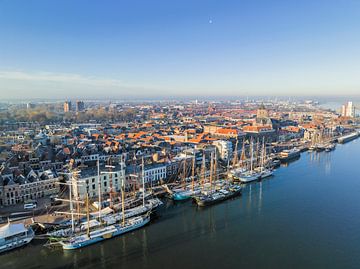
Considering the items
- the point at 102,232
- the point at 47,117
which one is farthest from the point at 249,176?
the point at 47,117

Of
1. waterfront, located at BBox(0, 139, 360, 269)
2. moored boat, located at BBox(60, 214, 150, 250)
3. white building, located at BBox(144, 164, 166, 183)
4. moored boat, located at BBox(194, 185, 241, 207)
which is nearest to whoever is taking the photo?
waterfront, located at BBox(0, 139, 360, 269)

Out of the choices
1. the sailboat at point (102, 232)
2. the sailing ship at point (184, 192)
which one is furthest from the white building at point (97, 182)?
the sailing ship at point (184, 192)

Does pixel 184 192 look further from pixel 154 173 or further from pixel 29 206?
pixel 29 206

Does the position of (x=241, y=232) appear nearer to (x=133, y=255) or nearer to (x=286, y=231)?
(x=286, y=231)

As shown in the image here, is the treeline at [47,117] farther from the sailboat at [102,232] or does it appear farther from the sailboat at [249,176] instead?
the sailboat at [102,232]

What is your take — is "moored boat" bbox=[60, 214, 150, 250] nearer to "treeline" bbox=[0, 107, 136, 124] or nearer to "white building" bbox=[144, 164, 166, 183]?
"white building" bbox=[144, 164, 166, 183]

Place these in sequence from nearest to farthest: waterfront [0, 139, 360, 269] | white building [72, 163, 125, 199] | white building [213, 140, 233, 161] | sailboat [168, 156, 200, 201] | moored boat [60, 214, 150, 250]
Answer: waterfront [0, 139, 360, 269] < moored boat [60, 214, 150, 250] < white building [72, 163, 125, 199] < sailboat [168, 156, 200, 201] < white building [213, 140, 233, 161]

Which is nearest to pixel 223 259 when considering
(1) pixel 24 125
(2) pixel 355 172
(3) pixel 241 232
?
(3) pixel 241 232

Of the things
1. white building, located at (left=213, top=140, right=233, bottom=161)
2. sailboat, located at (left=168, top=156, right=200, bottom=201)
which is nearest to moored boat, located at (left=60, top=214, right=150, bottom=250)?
sailboat, located at (left=168, top=156, right=200, bottom=201)
